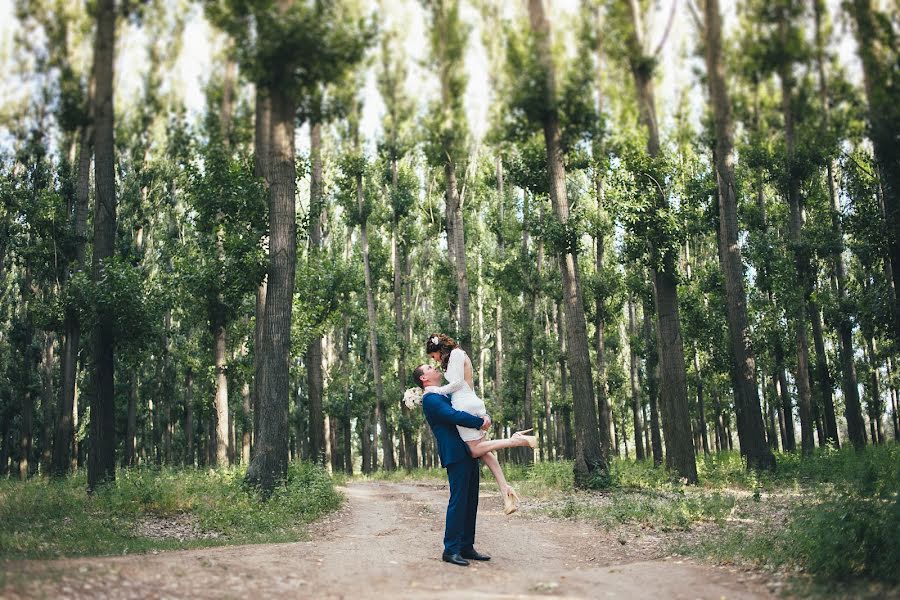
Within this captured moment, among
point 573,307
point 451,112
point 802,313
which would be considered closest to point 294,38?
point 573,307

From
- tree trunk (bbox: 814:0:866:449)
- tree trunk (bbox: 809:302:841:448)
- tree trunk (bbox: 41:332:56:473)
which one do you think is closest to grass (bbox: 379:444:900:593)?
tree trunk (bbox: 814:0:866:449)

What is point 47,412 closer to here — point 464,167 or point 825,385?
point 464,167

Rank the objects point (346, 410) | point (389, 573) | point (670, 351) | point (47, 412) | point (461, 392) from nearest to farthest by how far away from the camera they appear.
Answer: point (389, 573)
point (461, 392)
point (670, 351)
point (47, 412)
point (346, 410)

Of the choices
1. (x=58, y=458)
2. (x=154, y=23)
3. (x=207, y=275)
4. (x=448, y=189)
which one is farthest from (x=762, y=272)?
(x=58, y=458)

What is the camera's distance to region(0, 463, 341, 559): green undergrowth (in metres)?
8.94

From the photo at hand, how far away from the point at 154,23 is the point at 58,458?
12674 millimetres

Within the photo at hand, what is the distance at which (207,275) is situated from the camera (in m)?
19.6

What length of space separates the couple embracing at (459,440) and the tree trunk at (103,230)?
9481mm

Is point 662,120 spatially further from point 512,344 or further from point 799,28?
point 512,344

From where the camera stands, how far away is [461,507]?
741 centimetres

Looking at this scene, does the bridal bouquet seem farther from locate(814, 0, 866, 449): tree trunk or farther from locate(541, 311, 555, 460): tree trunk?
locate(541, 311, 555, 460): tree trunk

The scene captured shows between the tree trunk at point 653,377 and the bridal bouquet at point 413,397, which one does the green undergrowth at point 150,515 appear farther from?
the tree trunk at point 653,377

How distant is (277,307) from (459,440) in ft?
25.1

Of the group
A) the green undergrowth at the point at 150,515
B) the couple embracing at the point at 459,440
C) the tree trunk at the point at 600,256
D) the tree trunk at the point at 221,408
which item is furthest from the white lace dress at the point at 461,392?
the tree trunk at the point at 221,408
